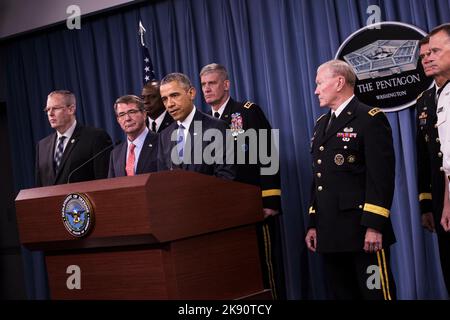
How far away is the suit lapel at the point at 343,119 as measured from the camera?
311 cm

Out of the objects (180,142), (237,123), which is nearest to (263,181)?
(237,123)

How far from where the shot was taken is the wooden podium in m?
2.64

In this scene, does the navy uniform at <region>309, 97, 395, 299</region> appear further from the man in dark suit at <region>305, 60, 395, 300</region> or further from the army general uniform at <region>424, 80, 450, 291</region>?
the army general uniform at <region>424, 80, 450, 291</region>

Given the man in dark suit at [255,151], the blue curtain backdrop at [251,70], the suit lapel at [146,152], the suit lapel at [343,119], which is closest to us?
the suit lapel at [343,119]

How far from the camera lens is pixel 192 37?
205 inches

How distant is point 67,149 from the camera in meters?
3.88

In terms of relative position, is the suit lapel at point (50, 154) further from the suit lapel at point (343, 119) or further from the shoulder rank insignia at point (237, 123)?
the suit lapel at point (343, 119)

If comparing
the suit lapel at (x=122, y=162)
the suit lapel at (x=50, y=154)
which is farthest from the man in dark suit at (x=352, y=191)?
the suit lapel at (x=50, y=154)

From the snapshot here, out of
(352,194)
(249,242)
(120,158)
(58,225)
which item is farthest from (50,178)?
(352,194)

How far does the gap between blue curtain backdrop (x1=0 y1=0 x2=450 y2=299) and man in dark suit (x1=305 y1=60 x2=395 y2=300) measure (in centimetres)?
121

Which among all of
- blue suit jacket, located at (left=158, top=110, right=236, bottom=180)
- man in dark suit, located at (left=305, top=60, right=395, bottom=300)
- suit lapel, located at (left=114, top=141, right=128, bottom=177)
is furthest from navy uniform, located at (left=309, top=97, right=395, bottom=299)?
suit lapel, located at (left=114, top=141, right=128, bottom=177)

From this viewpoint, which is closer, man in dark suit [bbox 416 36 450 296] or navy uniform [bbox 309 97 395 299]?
navy uniform [bbox 309 97 395 299]

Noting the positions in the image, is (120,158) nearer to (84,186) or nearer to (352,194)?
(84,186)

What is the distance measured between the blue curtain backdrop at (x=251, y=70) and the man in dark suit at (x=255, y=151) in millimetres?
585
